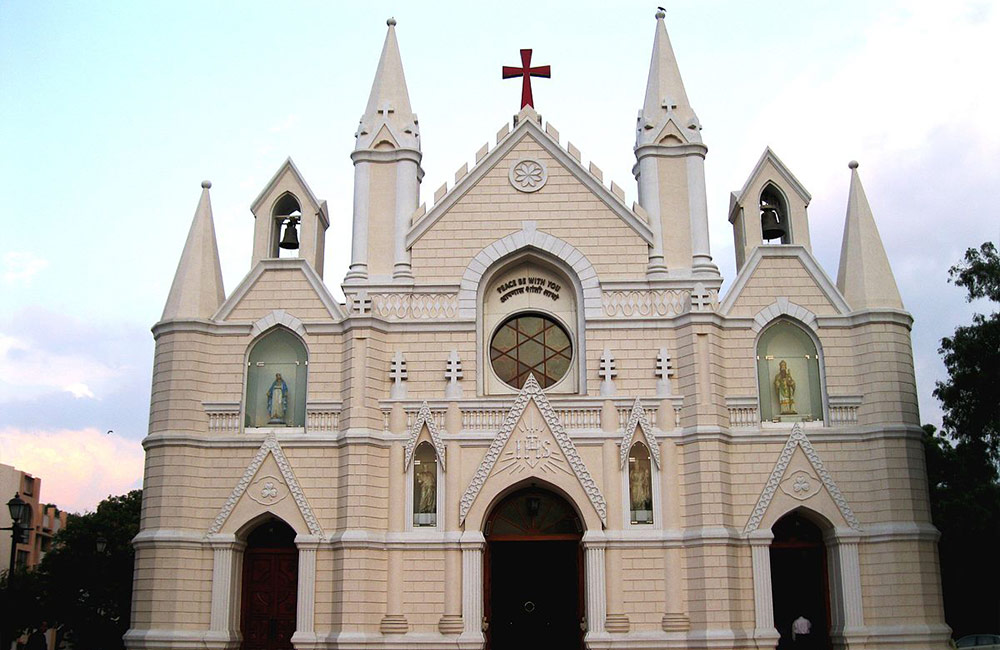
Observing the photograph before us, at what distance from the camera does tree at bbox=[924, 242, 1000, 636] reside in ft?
67.1

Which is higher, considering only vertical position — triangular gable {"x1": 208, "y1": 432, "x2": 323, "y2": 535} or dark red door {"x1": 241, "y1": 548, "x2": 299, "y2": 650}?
triangular gable {"x1": 208, "y1": 432, "x2": 323, "y2": 535}

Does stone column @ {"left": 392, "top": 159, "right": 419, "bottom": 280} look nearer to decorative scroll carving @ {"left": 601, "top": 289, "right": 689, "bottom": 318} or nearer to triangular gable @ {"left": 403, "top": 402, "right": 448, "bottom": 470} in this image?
triangular gable @ {"left": 403, "top": 402, "right": 448, "bottom": 470}

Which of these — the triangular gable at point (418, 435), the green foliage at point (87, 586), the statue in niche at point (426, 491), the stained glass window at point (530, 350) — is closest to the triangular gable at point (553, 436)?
the statue in niche at point (426, 491)

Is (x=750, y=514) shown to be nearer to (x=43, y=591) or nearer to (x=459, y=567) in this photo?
(x=459, y=567)

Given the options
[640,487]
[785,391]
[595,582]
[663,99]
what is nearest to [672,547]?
[640,487]

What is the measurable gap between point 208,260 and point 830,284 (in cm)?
1300

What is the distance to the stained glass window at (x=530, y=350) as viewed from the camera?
22.1 meters

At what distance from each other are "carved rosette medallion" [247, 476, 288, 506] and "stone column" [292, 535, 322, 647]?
0.88 meters

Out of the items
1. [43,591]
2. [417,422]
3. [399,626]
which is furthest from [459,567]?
[43,591]

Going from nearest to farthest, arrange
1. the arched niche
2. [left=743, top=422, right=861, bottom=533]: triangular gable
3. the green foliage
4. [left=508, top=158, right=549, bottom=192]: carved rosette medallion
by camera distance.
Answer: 1. [left=743, top=422, right=861, bottom=533]: triangular gable
2. the arched niche
3. [left=508, top=158, right=549, bottom=192]: carved rosette medallion
4. the green foliage

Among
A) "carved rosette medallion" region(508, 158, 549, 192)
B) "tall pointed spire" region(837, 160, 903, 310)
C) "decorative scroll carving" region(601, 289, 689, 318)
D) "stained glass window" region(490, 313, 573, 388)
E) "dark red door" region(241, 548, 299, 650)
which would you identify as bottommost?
"dark red door" region(241, 548, 299, 650)

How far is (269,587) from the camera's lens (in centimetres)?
2114

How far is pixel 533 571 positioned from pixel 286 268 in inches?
319

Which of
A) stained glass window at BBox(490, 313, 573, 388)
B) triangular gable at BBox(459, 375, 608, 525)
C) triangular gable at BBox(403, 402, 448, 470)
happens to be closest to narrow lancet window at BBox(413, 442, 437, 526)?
triangular gable at BBox(403, 402, 448, 470)
